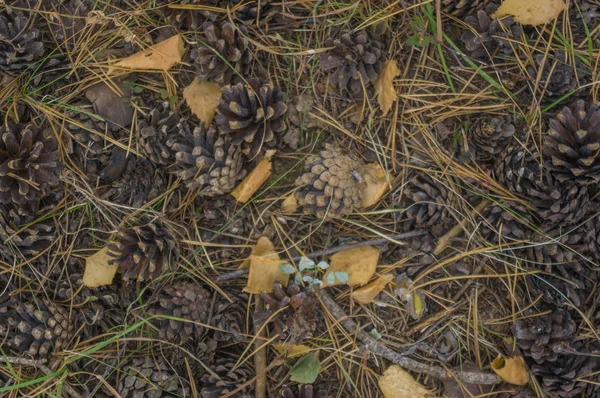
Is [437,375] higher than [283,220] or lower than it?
lower

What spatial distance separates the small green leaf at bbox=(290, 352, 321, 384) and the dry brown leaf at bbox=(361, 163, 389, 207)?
0.62 meters

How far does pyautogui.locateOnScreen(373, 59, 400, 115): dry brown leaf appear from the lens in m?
2.13

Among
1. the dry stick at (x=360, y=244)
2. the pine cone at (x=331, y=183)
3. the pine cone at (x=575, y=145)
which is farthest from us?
the dry stick at (x=360, y=244)

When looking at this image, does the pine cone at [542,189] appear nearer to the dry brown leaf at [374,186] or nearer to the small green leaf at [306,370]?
the dry brown leaf at [374,186]

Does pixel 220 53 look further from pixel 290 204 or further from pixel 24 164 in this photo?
pixel 24 164

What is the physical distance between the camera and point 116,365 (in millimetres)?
2129

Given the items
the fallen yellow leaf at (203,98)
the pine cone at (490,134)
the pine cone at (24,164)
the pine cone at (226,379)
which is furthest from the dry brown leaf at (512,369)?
the pine cone at (24,164)

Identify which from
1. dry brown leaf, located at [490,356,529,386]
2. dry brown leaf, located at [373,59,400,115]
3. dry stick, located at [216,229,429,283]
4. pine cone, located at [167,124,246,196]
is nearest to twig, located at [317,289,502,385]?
dry brown leaf, located at [490,356,529,386]

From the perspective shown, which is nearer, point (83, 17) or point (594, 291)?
point (594, 291)

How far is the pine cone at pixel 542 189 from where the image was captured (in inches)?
77.9

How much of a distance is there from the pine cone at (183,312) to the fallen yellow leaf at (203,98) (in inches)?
25.8

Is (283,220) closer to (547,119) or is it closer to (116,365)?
(116,365)

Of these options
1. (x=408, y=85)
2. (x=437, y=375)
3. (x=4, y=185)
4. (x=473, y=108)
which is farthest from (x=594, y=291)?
(x=4, y=185)

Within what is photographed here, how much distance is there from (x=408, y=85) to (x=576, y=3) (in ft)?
2.30
